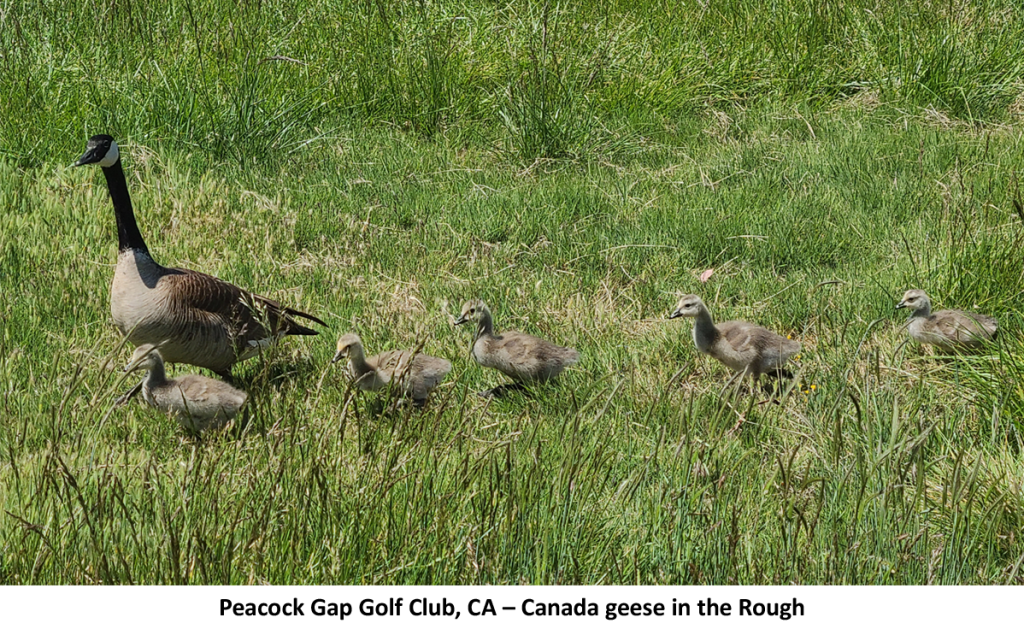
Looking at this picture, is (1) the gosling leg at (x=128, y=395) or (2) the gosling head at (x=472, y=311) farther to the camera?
(2) the gosling head at (x=472, y=311)

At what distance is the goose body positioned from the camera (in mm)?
5445

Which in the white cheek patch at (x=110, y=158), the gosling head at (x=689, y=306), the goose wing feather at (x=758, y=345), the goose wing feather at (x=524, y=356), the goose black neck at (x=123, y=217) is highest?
the white cheek patch at (x=110, y=158)

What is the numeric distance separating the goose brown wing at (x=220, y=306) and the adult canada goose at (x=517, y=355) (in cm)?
89

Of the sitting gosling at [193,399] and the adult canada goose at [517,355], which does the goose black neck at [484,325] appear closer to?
the adult canada goose at [517,355]

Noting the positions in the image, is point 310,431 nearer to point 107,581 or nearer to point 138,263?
point 107,581

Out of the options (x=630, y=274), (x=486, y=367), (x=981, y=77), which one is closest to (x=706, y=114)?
(x=981, y=77)

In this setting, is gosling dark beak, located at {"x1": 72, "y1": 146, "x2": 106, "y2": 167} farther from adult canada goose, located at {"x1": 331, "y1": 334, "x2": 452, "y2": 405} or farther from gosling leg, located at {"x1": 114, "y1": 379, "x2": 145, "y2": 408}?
adult canada goose, located at {"x1": 331, "y1": 334, "x2": 452, "y2": 405}

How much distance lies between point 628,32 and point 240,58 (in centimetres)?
357

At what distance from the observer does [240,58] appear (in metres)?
8.92

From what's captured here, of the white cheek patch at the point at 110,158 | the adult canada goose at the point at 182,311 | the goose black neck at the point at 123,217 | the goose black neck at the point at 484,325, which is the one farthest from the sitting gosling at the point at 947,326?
the white cheek patch at the point at 110,158

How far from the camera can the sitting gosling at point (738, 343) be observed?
5.65 metres

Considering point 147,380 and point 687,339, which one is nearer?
point 147,380

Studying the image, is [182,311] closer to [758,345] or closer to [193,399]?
[193,399]

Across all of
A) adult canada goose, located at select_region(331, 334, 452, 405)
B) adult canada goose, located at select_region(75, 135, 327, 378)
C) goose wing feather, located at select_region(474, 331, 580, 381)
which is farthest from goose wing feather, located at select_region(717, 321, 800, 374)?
adult canada goose, located at select_region(75, 135, 327, 378)
